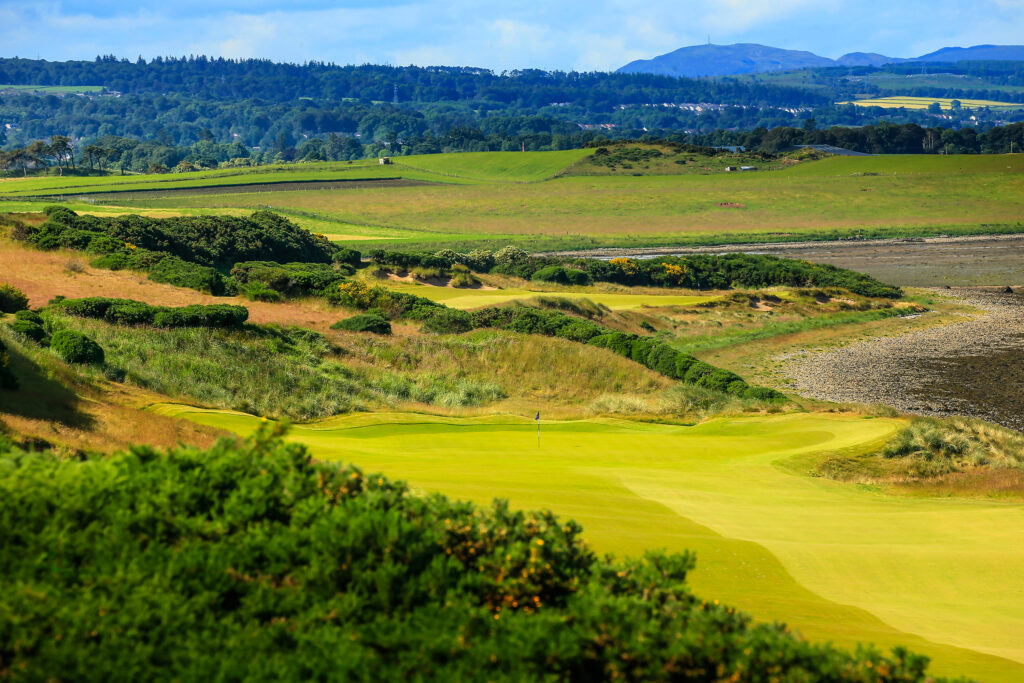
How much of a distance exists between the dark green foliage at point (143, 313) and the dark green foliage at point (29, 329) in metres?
4.18

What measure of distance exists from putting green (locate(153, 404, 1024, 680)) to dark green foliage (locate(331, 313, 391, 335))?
14.3 metres

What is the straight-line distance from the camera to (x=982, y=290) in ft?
185

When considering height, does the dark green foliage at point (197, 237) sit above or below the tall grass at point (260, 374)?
above

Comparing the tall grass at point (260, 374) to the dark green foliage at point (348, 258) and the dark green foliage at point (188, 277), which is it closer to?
the dark green foliage at point (188, 277)

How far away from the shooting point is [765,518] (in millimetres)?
11570

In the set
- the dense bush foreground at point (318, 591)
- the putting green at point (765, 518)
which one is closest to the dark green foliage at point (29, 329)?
the putting green at point (765, 518)

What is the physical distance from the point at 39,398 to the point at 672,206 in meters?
95.8

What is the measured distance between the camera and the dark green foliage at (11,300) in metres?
24.0

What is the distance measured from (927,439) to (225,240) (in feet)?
126

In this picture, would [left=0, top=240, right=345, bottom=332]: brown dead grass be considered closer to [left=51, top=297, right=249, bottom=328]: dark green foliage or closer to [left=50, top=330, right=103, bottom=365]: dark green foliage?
[left=51, top=297, right=249, bottom=328]: dark green foliage

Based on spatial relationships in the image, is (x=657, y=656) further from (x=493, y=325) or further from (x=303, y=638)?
(x=493, y=325)

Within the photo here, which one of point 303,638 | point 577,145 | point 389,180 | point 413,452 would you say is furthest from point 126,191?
point 303,638

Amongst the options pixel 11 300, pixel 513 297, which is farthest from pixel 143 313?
pixel 513 297

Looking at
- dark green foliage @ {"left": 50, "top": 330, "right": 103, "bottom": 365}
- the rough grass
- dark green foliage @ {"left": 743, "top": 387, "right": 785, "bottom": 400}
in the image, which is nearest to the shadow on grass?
dark green foliage @ {"left": 50, "top": 330, "right": 103, "bottom": 365}
